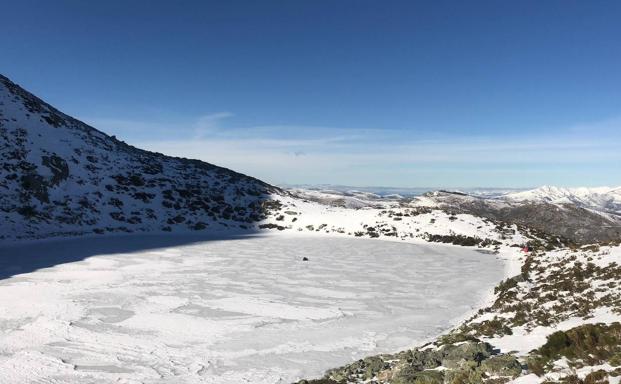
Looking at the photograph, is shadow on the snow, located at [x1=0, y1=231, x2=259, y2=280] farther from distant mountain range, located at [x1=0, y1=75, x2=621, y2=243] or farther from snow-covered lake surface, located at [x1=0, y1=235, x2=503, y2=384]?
distant mountain range, located at [x1=0, y1=75, x2=621, y2=243]

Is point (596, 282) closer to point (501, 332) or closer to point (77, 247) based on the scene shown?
point (501, 332)

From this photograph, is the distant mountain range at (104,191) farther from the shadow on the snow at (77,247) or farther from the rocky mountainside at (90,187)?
the shadow on the snow at (77,247)

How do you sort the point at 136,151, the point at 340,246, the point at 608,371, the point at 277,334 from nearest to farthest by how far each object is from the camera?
the point at 608,371, the point at 277,334, the point at 340,246, the point at 136,151

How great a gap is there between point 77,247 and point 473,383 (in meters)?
32.4

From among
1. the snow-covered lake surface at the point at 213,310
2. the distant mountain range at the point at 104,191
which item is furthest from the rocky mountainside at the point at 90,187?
the snow-covered lake surface at the point at 213,310

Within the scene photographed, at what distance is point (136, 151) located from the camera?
248ft

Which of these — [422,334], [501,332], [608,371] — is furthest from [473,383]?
[422,334]

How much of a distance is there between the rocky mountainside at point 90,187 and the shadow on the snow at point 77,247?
3.88m

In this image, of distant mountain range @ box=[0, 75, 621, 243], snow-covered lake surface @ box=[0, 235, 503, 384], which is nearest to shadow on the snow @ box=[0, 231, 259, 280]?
snow-covered lake surface @ box=[0, 235, 503, 384]

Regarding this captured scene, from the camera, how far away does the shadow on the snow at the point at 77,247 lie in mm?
25531

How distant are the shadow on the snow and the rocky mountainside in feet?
12.7

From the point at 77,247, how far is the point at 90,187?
67.8ft

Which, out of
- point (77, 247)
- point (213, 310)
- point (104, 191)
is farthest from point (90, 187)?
point (213, 310)

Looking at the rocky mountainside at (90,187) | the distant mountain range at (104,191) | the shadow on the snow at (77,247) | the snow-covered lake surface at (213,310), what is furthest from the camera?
the distant mountain range at (104,191)
